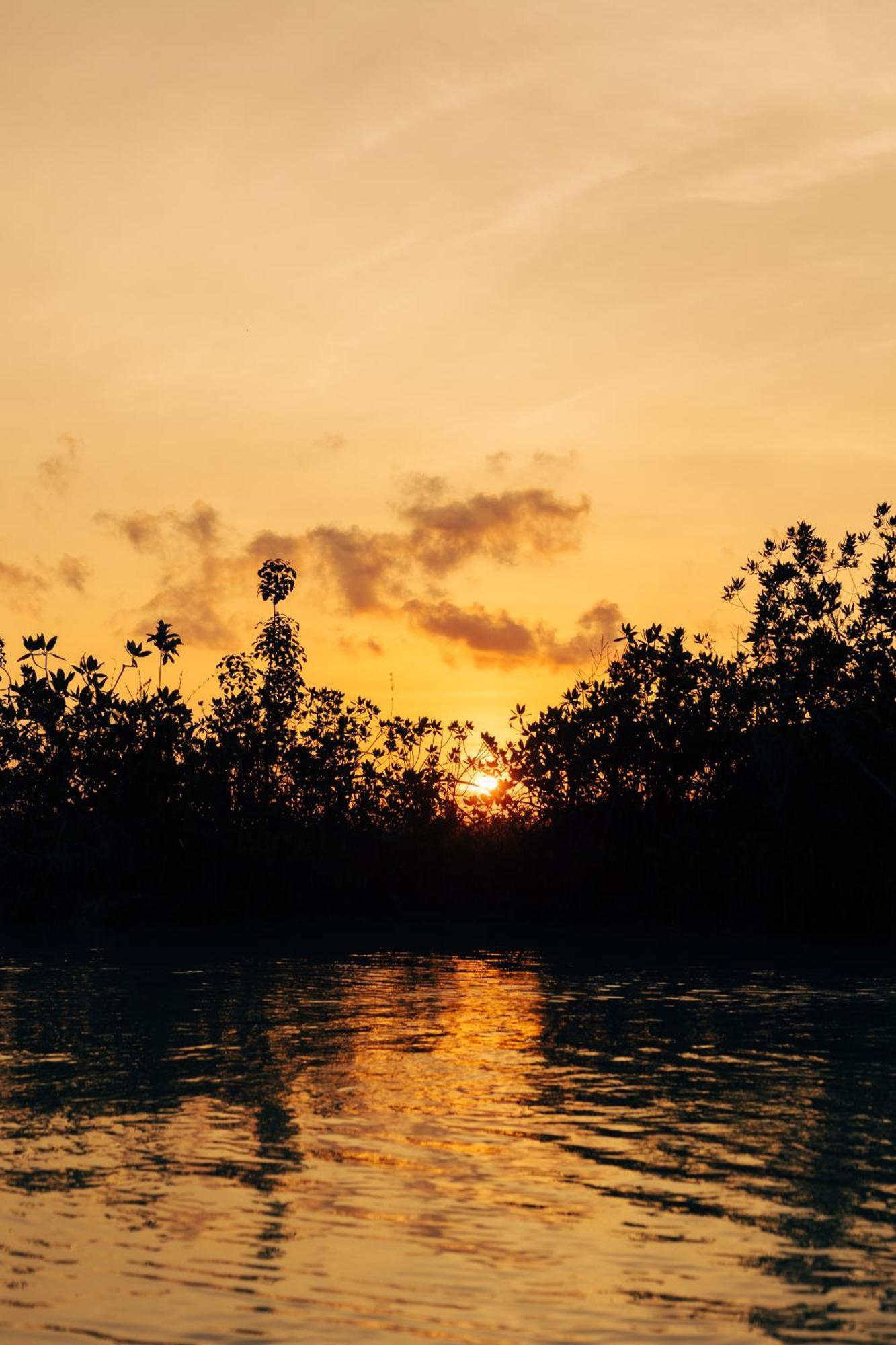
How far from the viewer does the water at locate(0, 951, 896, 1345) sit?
21.8 ft

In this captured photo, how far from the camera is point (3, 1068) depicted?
45.2ft

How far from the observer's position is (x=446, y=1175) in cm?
938

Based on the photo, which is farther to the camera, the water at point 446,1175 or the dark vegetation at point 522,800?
the dark vegetation at point 522,800

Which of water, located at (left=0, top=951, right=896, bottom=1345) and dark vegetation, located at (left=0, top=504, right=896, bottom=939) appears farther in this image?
dark vegetation, located at (left=0, top=504, right=896, bottom=939)

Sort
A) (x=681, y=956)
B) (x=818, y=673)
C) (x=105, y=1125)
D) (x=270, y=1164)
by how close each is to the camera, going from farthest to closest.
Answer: (x=818, y=673)
(x=681, y=956)
(x=105, y=1125)
(x=270, y=1164)

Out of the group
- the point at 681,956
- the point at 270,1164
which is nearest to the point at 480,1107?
the point at 270,1164

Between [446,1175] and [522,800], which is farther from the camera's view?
[522,800]

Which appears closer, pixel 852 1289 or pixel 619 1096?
pixel 852 1289

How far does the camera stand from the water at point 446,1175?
6641 mm

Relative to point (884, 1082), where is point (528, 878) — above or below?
above

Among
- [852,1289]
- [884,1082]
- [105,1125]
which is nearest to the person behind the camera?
[852,1289]

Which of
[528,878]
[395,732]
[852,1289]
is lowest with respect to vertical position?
[852,1289]

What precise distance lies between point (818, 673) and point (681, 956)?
8038 millimetres

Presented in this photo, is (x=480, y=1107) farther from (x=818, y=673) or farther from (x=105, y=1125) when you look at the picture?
(x=818, y=673)
